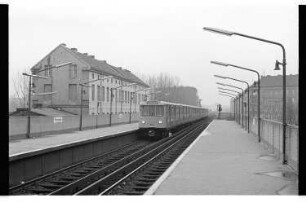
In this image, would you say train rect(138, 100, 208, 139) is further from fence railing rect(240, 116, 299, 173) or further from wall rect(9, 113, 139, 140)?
fence railing rect(240, 116, 299, 173)

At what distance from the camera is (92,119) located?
36.0 meters

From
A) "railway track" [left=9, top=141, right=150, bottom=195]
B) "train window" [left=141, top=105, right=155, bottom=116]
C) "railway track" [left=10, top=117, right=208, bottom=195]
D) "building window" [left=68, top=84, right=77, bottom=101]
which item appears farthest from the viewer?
"building window" [left=68, top=84, right=77, bottom=101]

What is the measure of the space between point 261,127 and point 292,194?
13385mm

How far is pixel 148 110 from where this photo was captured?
30797 millimetres

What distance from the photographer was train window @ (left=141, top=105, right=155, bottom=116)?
3058cm

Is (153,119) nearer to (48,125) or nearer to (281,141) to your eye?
(48,125)

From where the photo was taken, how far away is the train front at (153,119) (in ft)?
99.6

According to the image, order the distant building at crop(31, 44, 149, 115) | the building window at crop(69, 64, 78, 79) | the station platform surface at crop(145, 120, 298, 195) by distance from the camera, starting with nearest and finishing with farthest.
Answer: the station platform surface at crop(145, 120, 298, 195), the distant building at crop(31, 44, 149, 115), the building window at crop(69, 64, 78, 79)

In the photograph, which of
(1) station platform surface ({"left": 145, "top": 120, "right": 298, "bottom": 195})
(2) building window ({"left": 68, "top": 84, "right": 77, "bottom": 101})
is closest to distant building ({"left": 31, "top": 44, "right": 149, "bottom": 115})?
(2) building window ({"left": 68, "top": 84, "right": 77, "bottom": 101})

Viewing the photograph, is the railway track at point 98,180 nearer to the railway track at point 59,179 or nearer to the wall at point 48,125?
the railway track at point 59,179

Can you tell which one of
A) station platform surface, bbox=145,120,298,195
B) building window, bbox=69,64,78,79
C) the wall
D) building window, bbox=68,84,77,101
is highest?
building window, bbox=69,64,78,79

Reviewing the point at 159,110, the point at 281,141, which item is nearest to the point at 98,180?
the point at 281,141

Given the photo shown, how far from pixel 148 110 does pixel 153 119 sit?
0.86m

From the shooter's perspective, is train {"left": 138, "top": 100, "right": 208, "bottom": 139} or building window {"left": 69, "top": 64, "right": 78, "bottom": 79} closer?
train {"left": 138, "top": 100, "right": 208, "bottom": 139}
